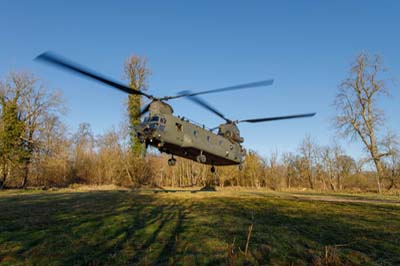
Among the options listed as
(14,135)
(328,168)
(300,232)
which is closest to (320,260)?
(300,232)

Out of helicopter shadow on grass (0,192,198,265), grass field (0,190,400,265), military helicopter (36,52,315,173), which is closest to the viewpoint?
grass field (0,190,400,265)

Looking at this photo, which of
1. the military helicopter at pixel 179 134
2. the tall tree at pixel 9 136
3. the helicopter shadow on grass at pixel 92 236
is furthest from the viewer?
the tall tree at pixel 9 136

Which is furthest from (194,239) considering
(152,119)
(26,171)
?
(26,171)

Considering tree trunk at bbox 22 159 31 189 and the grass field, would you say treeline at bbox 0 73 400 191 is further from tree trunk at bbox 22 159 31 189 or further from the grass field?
the grass field

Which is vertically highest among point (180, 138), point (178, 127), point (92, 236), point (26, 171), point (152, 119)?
point (152, 119)

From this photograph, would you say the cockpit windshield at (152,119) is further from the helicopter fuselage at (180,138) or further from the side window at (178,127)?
the side window at (178,127)

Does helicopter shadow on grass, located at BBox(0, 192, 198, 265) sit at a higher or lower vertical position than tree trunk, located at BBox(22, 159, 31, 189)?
lower

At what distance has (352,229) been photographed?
8.25 metres

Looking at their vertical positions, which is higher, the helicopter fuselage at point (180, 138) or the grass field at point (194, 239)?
→ the helicopter fuselage at point (180, 138)

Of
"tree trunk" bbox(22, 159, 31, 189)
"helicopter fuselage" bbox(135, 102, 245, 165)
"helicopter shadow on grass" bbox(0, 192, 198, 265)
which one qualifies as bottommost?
"helicopter shadow on grass" bbox(0, 192, 198, 265)

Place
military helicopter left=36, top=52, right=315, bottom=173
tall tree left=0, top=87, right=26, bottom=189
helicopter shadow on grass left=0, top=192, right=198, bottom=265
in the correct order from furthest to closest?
tall tree left=0, top=87, right=26, bottom=189
military helicopter left=36, top=52, right=315, bottom=173
helicopter shadow on grass left=0, top=192, right=198, bottom=265

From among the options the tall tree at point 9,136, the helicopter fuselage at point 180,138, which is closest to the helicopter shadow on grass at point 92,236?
the helicopter fuselage at point 180,138

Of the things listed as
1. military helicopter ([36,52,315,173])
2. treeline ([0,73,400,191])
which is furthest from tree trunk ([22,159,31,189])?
military helicopter ([36,52,315,173])

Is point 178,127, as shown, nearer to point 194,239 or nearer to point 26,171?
point 194,239
